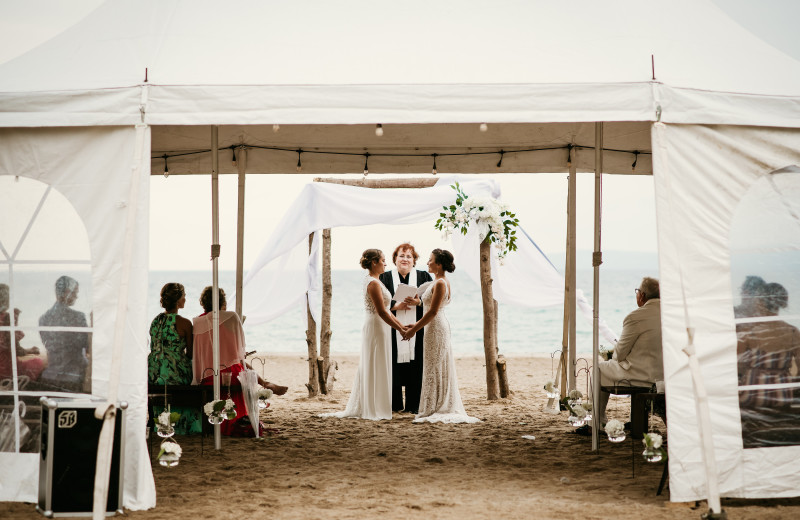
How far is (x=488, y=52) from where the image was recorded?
441 cm

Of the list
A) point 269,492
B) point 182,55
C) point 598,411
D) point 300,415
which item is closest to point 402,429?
point 300,415

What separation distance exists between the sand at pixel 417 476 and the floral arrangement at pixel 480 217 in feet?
5.87

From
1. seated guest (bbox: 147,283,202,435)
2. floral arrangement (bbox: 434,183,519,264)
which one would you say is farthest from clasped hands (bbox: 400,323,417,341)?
seated guest (bbox: 147,283,202,435)

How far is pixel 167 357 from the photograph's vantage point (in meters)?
5.99

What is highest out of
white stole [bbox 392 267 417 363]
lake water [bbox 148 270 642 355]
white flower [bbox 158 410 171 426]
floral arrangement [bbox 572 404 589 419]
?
white stole [bbox 392 267 417 363]

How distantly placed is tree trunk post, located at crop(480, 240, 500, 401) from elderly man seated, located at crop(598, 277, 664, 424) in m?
2.90

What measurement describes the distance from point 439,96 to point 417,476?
232 centimetres

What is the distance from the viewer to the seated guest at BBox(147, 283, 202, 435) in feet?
19.6

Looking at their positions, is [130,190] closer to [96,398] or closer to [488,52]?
[96,398]

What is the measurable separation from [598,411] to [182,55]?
3.60 m

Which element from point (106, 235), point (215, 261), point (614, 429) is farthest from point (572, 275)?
point (106, 235)

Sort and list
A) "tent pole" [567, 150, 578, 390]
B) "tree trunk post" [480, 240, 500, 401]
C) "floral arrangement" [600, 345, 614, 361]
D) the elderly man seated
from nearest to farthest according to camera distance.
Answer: the elderly man seated, "tent pole" [567, 150, 578, 390], "floral arrangement" [600, 345, 614, 361], "tree trunk post" [480, 240, 500, 401]

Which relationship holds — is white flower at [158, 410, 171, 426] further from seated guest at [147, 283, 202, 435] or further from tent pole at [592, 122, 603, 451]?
tent pole at [592, 122, 603, 451]

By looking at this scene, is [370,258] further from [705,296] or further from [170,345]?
[705,296]
